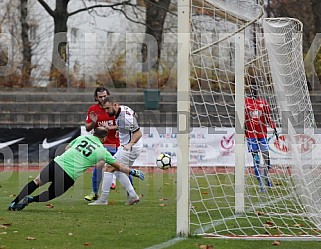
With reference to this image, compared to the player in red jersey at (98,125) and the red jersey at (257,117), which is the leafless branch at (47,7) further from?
the player in red jersey at (98,125)

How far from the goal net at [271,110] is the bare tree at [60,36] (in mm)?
18106

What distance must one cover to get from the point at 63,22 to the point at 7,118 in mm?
8165

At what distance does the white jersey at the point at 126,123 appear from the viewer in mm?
12941

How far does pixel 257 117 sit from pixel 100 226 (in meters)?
4.60

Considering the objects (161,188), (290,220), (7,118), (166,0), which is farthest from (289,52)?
(166,0)

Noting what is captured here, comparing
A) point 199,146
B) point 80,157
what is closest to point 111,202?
point 80,157

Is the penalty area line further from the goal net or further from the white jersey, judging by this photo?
the white jersey

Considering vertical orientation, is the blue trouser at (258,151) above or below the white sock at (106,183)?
above

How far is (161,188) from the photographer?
1628cm

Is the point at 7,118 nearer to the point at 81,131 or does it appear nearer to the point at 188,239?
the point at 81,131

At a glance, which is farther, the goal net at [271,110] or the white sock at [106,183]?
the white sock at [106,183]

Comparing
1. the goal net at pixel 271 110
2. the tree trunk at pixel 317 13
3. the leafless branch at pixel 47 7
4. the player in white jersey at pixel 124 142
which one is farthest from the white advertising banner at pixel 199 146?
the leafless branch at pixel 47 7

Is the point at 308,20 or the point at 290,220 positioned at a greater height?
the point at 308,20

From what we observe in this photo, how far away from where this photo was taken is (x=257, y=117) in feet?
44.9
